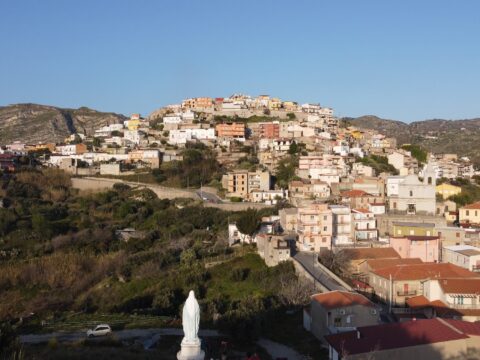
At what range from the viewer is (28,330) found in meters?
19.9

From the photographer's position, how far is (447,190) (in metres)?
45.4

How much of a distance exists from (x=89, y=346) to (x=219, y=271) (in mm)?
14134

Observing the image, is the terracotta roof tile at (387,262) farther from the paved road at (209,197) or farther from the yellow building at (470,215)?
the paved road at (209,197)

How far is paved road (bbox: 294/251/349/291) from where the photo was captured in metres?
23.6

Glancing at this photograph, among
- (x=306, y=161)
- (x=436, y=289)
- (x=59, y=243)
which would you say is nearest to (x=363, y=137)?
(x=306, y=161)

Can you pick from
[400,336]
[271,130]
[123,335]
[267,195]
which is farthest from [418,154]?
[400,336]

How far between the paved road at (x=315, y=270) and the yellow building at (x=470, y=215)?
41.6 ft

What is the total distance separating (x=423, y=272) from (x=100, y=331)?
43.0ft

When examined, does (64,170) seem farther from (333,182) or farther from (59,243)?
(333,182)

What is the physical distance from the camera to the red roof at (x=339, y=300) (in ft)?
61.4

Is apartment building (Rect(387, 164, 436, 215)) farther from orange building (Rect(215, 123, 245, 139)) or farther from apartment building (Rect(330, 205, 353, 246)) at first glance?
orange building (Rect(215, 123, 245, 139))

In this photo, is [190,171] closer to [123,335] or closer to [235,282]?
[235,282]

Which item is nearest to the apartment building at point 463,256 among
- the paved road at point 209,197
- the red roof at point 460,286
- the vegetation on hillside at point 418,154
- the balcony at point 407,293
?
the red roof at point 460,286

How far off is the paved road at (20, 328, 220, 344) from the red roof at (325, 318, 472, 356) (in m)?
5.79
